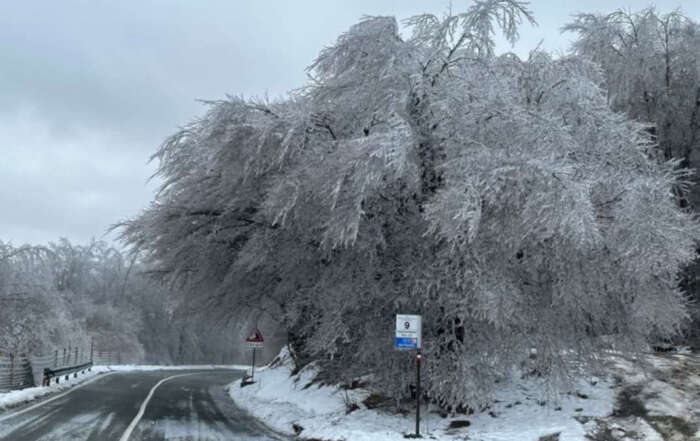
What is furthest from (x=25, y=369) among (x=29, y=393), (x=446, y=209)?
(x=446, y=209)

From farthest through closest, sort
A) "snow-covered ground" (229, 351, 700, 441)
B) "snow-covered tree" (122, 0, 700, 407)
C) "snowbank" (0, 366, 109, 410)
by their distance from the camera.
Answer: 1. "snowbank" (0, 366, 109, 410)
2. "snow-covered ground" (229, 351, 700, 441)
3. "snow-covered tree" (122, 0, 700, 407)

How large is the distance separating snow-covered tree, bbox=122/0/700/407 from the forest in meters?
0.04

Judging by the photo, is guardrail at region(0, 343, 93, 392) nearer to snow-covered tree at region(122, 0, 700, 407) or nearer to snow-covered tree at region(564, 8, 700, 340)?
snow-covered tree at region(122, 0, 700, 407)

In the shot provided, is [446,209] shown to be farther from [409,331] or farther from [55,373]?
[55,373]

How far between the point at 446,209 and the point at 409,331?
240cm

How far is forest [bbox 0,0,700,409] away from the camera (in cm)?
1129

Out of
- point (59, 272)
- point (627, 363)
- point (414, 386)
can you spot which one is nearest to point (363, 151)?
point (414, 386)

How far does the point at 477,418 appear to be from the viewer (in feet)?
42.4

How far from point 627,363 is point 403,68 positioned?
9.60 m

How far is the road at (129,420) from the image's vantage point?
1145 cm

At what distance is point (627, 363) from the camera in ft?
53.5

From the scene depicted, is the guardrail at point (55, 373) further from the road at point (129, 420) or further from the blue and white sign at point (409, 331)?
the blue and white sign at point (409, 331)

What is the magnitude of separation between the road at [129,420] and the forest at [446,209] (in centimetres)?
265

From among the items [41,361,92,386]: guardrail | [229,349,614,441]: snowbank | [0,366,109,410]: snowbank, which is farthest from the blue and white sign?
[41,361,92,386]: guardrail
